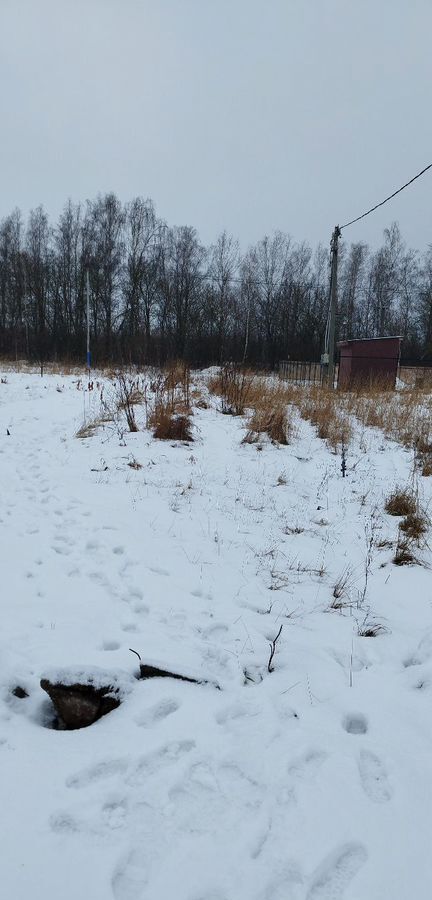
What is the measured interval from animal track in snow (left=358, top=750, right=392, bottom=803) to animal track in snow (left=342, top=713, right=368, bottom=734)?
14 cm

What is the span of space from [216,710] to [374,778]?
70 cm

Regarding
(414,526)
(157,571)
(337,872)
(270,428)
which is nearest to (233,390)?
(270,428)

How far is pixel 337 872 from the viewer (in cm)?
149

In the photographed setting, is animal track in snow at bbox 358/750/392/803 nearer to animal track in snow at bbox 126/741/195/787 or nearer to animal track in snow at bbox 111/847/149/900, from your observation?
animal track in snow at bbox 126/741/195/787

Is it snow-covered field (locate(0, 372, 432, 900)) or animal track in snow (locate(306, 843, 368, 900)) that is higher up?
snow-covered field (locate(0, 372, 432, 900))

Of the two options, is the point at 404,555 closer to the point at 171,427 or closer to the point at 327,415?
the point at 171,427

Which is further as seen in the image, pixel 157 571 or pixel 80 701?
pixel 157 571

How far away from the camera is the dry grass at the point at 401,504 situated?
4.67m

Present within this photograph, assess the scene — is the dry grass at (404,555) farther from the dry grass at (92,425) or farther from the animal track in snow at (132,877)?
the dry grass at (92,425)

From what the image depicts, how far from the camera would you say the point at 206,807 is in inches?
66.2

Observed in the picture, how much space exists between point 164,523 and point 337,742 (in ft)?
8.58

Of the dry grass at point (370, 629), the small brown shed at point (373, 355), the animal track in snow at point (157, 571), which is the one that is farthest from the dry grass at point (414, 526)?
the small brown shed at point (373, 355)

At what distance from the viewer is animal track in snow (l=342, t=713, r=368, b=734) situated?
2076mm

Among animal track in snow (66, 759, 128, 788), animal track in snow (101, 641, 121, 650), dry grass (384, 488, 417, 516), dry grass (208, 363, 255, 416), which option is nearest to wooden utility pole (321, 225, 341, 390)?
dry grass (208, 363, 255, 416)
